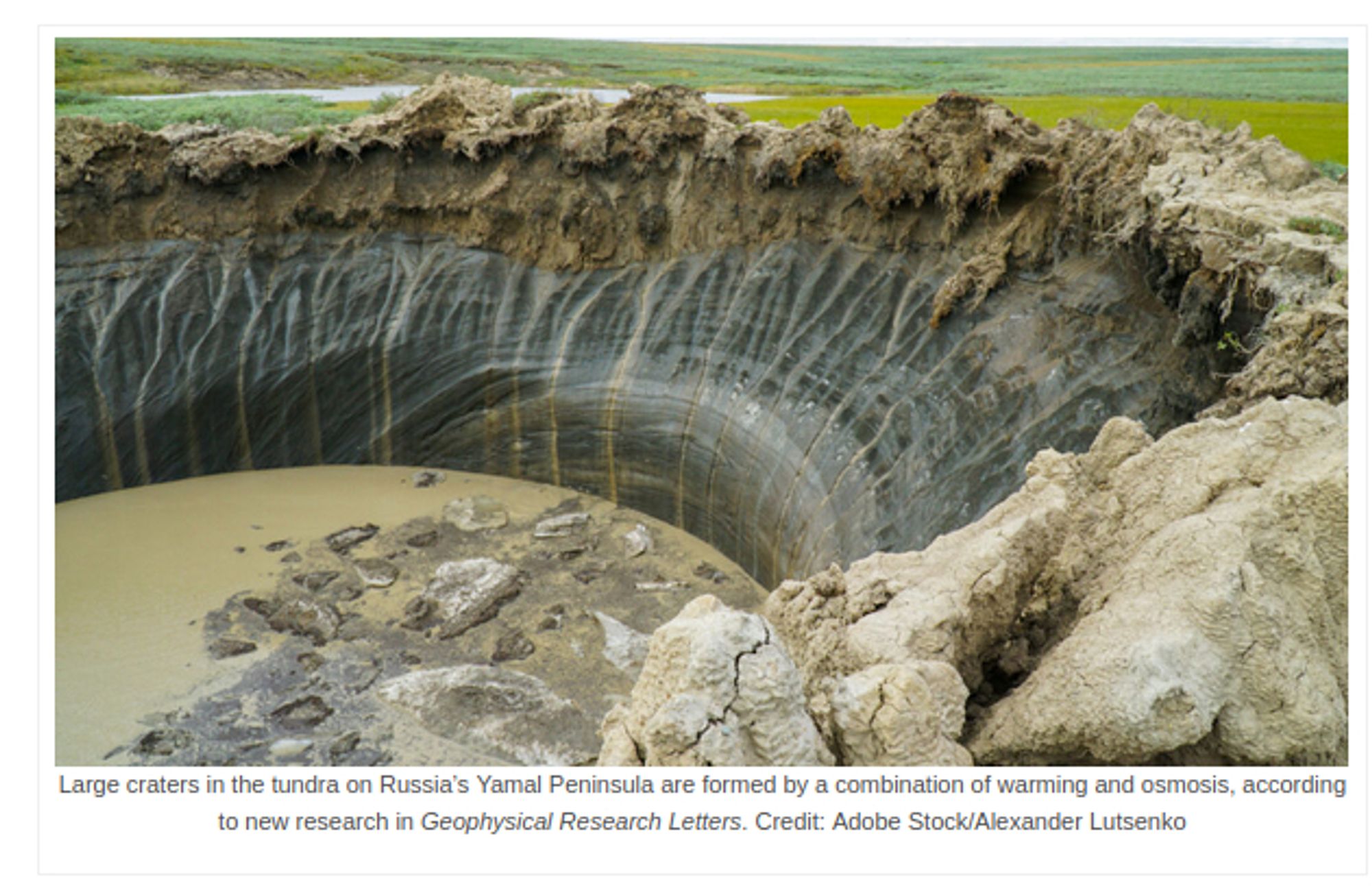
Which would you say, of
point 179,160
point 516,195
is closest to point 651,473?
point 516,195

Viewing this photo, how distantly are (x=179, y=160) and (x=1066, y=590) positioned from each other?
36.5 ft

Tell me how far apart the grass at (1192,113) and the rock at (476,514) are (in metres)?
5.34

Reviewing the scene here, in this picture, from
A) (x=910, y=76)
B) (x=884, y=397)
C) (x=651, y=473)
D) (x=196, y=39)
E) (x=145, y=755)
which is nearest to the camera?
(x=145, y=755)

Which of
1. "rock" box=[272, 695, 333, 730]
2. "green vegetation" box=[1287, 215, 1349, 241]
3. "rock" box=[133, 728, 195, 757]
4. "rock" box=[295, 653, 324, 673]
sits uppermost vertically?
"green vegetation" box=[1287, 215, 1349, 241]

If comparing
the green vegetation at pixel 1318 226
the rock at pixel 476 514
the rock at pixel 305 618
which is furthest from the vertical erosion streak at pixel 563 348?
the green vegetation at pixel 1318 226

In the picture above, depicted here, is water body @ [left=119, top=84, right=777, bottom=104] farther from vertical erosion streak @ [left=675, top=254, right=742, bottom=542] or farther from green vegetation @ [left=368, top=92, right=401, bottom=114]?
vertical erosion streak @ [left=675, top=254, right=742, bottom=542]

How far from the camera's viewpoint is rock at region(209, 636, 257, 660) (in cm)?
862

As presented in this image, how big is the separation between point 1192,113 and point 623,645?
7568 mm

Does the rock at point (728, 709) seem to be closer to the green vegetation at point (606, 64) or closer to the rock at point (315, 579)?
the rock at point (315, 579)

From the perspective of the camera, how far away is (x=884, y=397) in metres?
9.65

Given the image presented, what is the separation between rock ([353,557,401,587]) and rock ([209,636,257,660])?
4.05 feet

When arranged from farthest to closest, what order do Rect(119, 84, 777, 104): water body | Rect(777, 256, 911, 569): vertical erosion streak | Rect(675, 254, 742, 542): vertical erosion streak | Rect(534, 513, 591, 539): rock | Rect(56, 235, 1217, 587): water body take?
1. Rect(119, 84, 777, 104): water body
2. Rect(675, 254, 742, 542): vertical erosion streak
3. Rect(534, 513, 591, 539): rock
4. Rect(777, 256, 911, 569): vertical erosion streak
5. Rect(56, 235, 1217, 587): water body

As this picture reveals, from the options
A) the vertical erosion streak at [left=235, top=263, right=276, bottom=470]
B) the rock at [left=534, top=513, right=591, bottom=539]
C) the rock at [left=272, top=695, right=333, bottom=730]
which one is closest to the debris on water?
the rock at [left=534, top=513, right=591, bottom=539]
